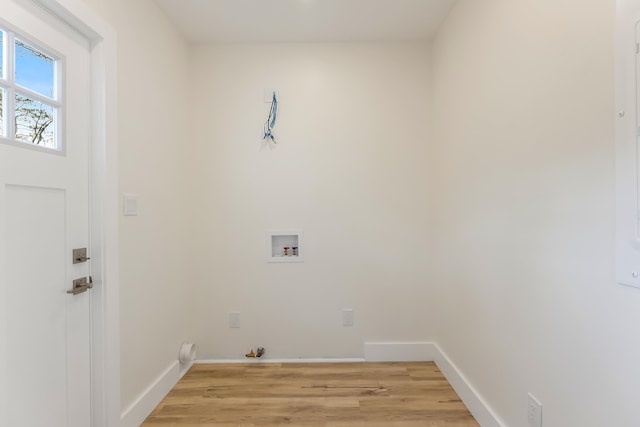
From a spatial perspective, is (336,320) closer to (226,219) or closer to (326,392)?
(326,392)

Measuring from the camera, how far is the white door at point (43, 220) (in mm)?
1131

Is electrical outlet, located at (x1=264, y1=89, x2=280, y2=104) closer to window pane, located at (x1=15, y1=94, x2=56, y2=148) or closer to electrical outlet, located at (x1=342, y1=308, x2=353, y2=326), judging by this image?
window pane, located at (x1=15, y1=94, x2=56, y2=148)

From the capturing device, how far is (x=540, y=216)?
128 centimetres

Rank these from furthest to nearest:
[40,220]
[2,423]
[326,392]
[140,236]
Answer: [326,392] → [140,236] → [40,220] → [2,423]

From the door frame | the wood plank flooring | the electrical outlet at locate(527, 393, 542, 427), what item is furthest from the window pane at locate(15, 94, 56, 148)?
the electrical outlet at locate(527, 393, 542, 427)

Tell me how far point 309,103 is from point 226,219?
117 cm

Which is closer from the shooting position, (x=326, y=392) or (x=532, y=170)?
(x=532, y=170)

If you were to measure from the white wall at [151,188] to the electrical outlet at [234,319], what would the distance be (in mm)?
325

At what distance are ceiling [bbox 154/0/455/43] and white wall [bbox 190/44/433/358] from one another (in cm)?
10

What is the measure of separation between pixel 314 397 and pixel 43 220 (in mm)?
1784

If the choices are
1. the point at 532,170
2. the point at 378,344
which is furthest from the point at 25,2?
the point at 378,344

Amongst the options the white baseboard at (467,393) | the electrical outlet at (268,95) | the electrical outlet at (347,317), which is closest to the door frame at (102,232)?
the electrical outlet at (268,95)

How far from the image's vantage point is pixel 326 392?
2.06 meters

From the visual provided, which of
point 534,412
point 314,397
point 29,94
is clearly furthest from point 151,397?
point 534,412
